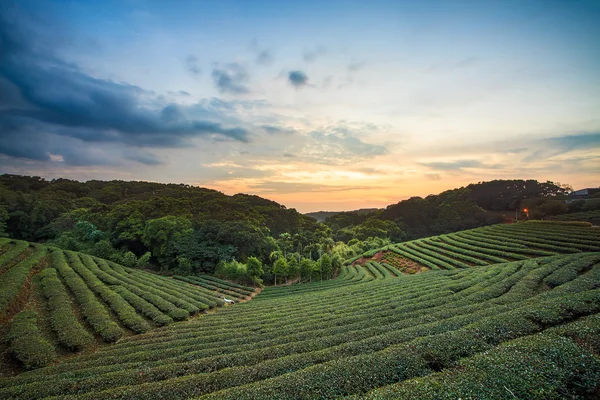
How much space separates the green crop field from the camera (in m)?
6.29

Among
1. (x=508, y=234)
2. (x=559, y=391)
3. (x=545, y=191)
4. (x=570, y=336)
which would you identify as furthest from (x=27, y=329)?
(x=545, y=191)

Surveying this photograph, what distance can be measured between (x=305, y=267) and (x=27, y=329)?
3732 centimetres

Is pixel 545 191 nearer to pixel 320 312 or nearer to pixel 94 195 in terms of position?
pixel 320 312

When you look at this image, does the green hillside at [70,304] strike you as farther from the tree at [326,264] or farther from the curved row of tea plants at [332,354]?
the tree at [326,264]

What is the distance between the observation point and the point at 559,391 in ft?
18.2

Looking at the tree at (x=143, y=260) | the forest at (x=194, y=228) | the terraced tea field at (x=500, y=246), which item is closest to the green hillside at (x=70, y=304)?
the tree at (x=143, y=260)

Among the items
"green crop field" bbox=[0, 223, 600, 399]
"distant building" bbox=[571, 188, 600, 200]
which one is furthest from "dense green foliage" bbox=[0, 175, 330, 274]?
"distant building" bbox=[571, 188, 600, 200]

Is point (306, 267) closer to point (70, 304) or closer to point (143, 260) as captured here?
point (143, 260)

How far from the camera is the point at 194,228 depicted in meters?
49.7

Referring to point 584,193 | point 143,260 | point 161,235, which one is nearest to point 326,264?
point 161,235

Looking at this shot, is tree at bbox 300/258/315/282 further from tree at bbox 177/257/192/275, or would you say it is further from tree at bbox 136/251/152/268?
tree at bbox 136/251/152/268

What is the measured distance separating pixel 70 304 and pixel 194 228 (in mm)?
31609

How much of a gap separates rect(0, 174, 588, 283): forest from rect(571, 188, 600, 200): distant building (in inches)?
122

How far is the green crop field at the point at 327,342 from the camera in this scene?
6293mm
